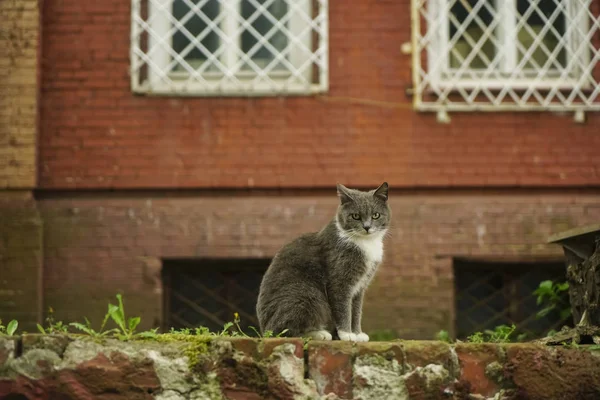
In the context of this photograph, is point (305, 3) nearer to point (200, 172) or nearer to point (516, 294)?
point (200, 172)

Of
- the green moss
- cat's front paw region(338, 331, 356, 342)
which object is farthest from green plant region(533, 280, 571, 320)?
the green moss

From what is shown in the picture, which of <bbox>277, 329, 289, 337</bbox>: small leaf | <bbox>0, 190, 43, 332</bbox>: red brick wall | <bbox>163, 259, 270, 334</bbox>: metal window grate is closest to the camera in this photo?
<bbox>277, 329, 289, 337</bbox>: small leaf

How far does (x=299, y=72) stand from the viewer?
8.71 m

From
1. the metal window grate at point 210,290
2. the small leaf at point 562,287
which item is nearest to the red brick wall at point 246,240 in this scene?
the metal window grate at point 210,290

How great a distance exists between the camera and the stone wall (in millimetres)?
4094

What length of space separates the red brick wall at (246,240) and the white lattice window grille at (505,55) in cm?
101

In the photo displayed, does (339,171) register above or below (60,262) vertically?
above

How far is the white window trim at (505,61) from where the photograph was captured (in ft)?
28.8

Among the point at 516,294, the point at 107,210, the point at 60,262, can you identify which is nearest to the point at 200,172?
the point at 107,210

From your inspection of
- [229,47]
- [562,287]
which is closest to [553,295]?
[562,287]

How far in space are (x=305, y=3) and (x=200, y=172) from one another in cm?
184

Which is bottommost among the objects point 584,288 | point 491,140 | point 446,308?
point 446,308

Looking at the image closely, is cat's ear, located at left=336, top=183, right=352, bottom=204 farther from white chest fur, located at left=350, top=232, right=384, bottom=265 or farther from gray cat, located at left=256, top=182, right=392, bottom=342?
white chest fur, located at left=350, top=232, right=384, bottom=265

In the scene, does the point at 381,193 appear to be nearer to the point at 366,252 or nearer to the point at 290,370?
the point at 366,252
